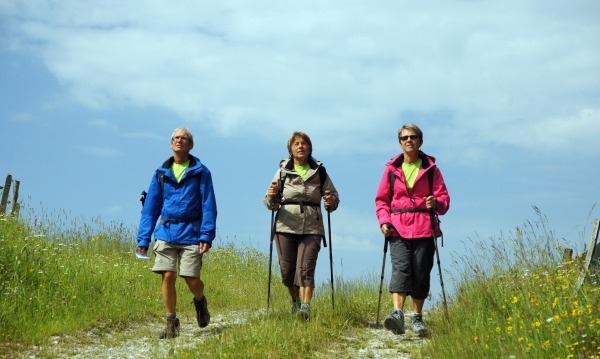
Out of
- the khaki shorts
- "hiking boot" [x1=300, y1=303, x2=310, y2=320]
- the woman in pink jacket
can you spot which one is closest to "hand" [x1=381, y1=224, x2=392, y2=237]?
the woman in pink jacket

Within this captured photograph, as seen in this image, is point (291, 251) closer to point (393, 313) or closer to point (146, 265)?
point (393, 313)

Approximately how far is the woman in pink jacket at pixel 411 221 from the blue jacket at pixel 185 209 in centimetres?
214

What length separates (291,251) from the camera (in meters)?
9.01

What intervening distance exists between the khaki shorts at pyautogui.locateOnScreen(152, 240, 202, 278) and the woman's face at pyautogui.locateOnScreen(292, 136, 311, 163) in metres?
1.71

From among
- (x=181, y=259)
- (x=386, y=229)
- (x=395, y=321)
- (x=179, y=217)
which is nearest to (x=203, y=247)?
(x=181, y=259)

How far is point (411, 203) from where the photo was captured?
8.52m

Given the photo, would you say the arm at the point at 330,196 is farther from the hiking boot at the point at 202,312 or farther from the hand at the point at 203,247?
the hiking boot at the point at 202,312

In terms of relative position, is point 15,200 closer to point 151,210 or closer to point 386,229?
point 151,210

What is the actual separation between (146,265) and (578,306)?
9.70 metres

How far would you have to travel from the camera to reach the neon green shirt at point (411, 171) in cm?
861

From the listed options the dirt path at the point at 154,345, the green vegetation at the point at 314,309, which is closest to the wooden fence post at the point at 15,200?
the green vegetation at the point at 314,309

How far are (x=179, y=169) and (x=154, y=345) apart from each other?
2232 mm

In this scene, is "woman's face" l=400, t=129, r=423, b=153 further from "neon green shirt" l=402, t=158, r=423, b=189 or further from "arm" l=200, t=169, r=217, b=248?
"arm" l=200, t=169, r=217, b=248

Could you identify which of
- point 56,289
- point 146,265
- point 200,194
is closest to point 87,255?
point 146,265
